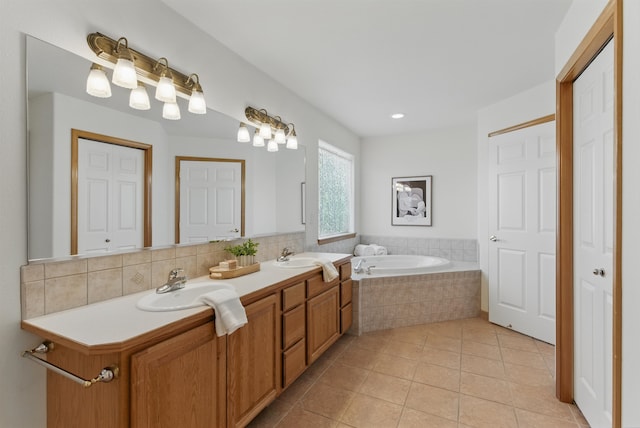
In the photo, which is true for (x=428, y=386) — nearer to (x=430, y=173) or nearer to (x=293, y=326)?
(x=293, y=326)

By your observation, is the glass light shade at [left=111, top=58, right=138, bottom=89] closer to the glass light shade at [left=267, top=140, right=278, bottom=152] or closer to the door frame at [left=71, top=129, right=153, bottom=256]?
the door frame at [left=71, top=129, right=153, bottom=256]

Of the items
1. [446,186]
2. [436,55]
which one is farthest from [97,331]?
[446,186]

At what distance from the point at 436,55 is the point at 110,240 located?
97.0 inches

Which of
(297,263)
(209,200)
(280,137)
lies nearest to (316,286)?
(297,263)

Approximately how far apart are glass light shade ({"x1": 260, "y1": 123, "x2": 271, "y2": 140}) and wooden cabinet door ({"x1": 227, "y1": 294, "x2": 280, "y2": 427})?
1.35 meters

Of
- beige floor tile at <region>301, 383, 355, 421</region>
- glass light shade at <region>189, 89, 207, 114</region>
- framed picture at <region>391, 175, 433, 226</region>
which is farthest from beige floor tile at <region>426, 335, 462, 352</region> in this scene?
glass light shade at <region>189, 89, 207, 114</region>

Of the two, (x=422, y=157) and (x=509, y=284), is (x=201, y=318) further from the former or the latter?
(x=422, y=157)

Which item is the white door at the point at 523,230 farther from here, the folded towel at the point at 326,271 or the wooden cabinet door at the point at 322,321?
the folded towel at the point at 326,271

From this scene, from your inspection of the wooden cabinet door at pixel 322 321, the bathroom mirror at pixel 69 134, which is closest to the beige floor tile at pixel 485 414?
the wooden cabinet door at pixel 322 321

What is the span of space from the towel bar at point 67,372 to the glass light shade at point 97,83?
110cm

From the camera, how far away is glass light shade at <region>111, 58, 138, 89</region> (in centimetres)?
145

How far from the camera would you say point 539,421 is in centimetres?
181

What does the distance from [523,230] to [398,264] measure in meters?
1.69

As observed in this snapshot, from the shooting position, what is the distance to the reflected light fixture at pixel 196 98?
1864 millimetres
